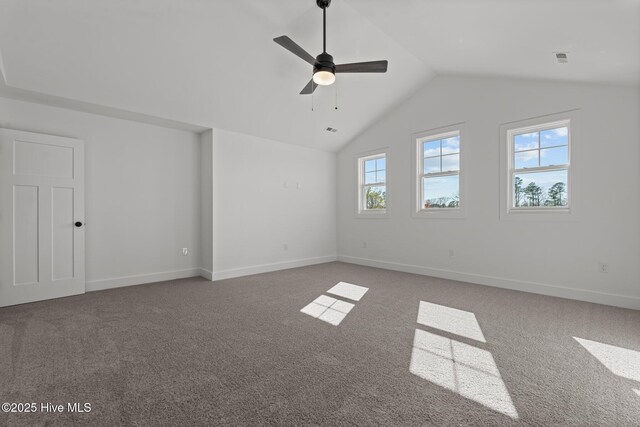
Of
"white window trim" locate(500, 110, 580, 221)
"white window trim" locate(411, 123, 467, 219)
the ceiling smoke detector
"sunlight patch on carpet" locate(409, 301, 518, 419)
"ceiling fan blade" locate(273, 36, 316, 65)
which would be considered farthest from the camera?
"white window trim" locate(411, 123, 467, 219)

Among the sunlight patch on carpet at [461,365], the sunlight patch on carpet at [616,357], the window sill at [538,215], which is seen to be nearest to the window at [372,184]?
the window sill at [538,215]

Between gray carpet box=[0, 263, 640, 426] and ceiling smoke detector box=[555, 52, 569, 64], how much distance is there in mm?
2772

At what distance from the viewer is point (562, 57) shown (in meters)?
3.20

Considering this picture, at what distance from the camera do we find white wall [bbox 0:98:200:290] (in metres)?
4.07

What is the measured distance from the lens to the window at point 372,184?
6066 millimetres

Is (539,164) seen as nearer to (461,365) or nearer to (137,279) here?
(461,365)

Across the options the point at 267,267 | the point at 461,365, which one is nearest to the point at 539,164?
the point at 461,365

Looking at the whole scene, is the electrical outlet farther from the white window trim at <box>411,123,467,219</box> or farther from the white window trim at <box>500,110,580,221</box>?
the white window trim at <box>411,123,467,219</box>

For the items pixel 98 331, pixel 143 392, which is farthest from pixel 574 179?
pixel 98 331

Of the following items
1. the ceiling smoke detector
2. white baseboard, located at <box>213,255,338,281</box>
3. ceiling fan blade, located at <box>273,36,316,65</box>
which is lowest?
white baseboard, located at <box>213,255,338,281</box>

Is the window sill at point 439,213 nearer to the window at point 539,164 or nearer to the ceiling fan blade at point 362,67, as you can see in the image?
the window at point 539,164

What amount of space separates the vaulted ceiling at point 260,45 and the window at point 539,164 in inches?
25.5

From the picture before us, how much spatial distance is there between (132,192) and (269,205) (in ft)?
7.33

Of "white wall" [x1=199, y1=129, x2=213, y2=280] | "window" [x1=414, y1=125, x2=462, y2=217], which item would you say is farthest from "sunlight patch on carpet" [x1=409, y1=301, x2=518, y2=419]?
"white wall" [x1=199, y1=129, x2=213, y2=280]
